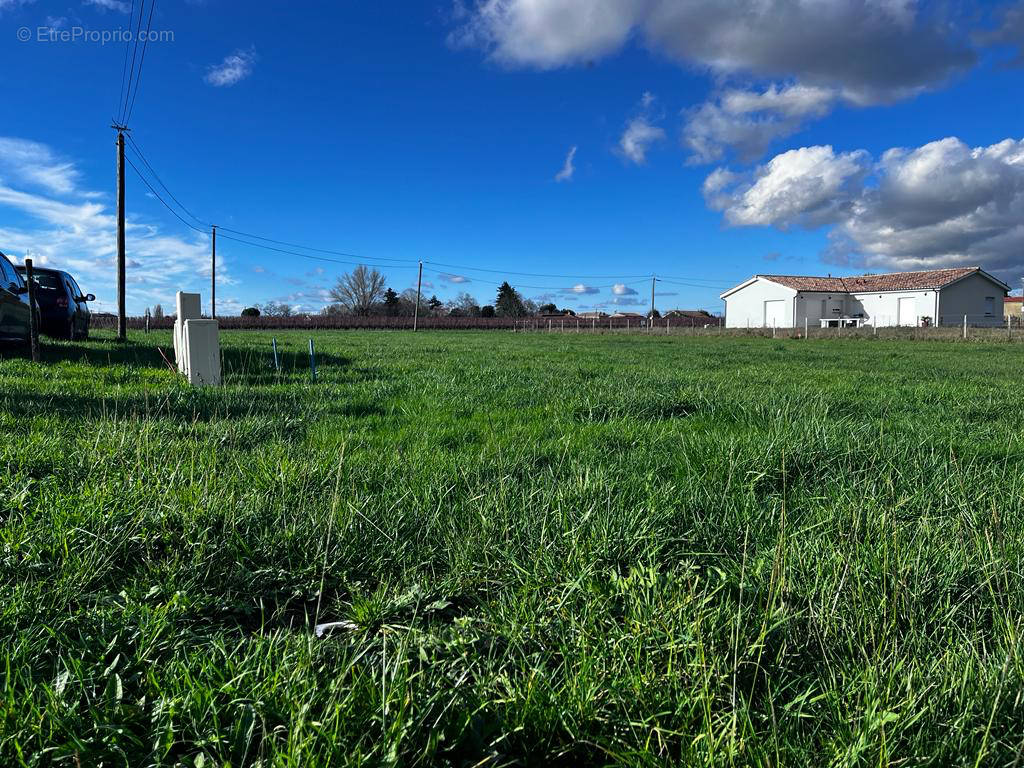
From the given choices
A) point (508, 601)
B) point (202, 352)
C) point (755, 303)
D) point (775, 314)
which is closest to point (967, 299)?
point (775, 314)

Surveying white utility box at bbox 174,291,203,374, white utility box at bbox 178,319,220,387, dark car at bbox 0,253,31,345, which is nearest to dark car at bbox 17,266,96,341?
dark car at bbox 0,253,31,345

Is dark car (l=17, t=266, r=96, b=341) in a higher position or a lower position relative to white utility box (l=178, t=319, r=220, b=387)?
higher

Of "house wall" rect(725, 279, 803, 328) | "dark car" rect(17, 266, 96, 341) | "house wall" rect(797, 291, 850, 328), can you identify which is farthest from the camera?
"house wall" rect(725, 279, 803, 328)

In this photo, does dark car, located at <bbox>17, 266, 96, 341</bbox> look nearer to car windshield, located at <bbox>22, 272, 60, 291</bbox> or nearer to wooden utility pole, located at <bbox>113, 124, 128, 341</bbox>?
car windshield, located at <bbox>22, 272, 60, 291</bbox>

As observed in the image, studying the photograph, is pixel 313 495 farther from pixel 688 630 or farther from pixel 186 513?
pixel 688 630

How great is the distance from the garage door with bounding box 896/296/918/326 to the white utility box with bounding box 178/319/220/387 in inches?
2308

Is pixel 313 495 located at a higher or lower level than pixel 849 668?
higher

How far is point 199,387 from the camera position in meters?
6.75

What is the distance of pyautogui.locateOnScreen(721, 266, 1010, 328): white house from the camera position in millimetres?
48938

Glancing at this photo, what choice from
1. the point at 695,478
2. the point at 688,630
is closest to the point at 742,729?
the point at 688,630

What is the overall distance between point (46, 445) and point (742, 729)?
14.1ft

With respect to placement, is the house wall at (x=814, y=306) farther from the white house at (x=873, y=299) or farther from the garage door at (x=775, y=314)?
the garage door at (x=775, y=314)

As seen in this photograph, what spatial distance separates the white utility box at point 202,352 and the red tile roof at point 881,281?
5860 centimetres

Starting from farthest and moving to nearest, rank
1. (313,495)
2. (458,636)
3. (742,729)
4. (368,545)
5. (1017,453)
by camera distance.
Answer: (1017,453), (313,495), (368,545), (458,636), (742,729)
